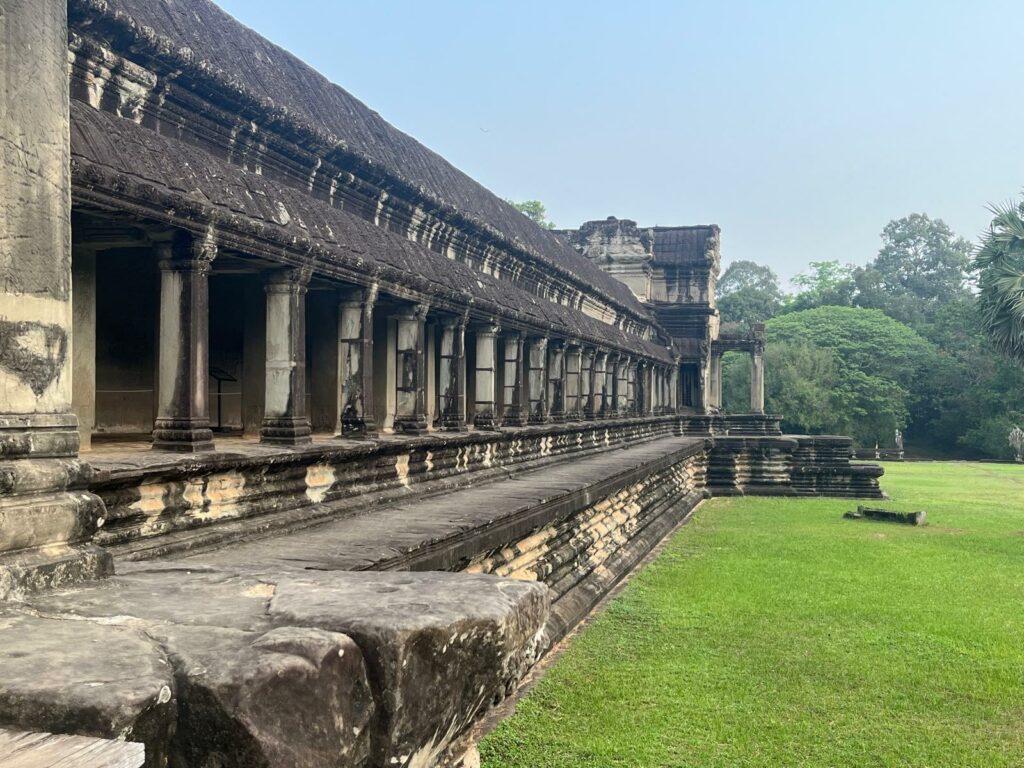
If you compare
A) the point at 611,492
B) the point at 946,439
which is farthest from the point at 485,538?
the point at 946,439

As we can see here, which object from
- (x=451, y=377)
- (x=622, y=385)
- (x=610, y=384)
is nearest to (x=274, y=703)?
(x=451, y=377)

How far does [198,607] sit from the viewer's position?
2.88 meters

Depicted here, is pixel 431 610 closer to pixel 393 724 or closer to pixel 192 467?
pixel 393 724

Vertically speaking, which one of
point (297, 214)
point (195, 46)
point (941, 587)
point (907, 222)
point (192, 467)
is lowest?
point (941, 587)

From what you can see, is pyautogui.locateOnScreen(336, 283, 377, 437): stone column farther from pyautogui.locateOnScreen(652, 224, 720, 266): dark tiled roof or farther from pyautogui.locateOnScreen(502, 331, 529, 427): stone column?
pyautogui.locateOnScreen(652, 224, 720, 266): dark tiled roof

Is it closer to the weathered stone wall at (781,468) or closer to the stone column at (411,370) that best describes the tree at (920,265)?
the weathered stone wall at (781,468)

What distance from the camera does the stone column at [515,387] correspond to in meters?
12.0

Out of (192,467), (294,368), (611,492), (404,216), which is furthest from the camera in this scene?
(611,492)

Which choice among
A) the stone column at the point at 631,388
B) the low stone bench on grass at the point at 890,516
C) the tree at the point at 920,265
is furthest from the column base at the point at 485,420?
the tree at the point at 920,265

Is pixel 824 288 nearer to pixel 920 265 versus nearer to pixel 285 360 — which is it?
pixel 920 265

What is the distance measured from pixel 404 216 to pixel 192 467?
16.5ft

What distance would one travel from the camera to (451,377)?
991cm

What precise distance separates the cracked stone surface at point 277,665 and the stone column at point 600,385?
13634mm

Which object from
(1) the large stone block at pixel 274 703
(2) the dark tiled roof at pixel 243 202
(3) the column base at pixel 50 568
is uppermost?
(2) the dark tiled roof at pixel 243 202
